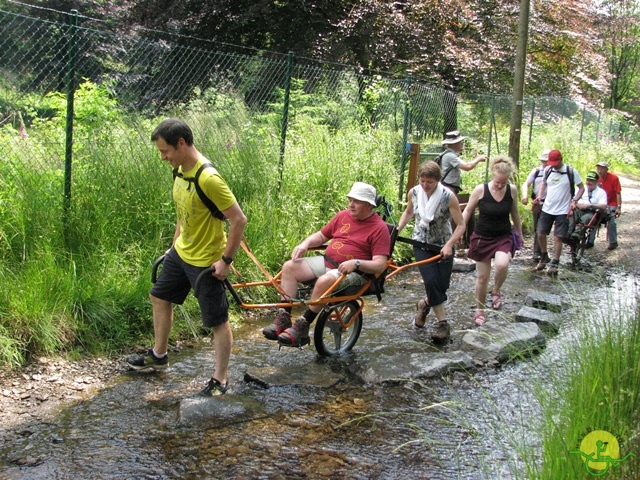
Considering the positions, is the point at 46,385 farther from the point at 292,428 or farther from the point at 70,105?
the point at 70,105

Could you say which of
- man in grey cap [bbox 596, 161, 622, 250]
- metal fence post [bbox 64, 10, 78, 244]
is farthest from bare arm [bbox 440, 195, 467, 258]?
man in grey cap [bbox 596, 161, 622, 250]

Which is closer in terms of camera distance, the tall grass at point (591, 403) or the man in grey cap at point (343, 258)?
the tall grass at point (591, 403)

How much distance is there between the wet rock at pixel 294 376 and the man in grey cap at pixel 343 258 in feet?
0.91

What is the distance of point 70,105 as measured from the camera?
5.73m

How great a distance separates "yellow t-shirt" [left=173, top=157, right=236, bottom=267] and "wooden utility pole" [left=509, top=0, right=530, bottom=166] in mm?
9772

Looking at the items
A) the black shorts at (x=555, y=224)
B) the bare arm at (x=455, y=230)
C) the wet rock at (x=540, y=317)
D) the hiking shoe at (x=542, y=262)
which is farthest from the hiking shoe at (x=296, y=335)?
the black shorts at (x=555, y=224)

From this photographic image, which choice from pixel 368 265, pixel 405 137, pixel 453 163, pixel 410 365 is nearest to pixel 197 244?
pixel 368 265

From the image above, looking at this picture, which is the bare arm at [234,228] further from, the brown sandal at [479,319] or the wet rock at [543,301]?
the wet rock at [543,301]

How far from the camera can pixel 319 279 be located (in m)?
5.55

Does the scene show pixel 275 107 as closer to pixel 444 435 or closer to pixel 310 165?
pixel 310 165

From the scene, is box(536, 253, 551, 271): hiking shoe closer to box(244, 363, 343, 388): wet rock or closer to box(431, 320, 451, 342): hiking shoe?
box(431, 320, 451, 342): hiking shoe

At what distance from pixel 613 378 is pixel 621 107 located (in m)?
52.9

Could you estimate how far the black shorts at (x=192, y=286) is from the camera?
4.68 meters

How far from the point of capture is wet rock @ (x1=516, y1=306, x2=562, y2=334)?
22.7 ft
